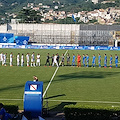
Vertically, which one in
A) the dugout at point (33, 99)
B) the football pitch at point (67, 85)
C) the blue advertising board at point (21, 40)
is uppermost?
the blue advertising board at point (21, 40)

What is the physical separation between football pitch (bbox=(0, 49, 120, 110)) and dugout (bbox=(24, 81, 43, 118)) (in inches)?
45.2

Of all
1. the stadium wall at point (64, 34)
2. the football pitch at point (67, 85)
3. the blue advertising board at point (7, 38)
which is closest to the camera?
the football pitch at point (67, 85)

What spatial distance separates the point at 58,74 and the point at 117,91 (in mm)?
7355

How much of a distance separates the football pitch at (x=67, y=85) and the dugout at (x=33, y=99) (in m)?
1.15

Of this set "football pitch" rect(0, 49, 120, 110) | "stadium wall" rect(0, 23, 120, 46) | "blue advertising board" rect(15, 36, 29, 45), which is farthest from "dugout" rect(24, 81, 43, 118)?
"stadium wall" rect(0, 23, 120, 46)

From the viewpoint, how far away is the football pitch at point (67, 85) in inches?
720

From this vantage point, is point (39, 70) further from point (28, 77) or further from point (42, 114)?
point (42, 114)

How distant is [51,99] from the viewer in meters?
18.5

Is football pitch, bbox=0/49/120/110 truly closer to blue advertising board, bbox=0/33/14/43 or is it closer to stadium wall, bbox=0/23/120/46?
blue advertising board, bbox=0/33/14/43

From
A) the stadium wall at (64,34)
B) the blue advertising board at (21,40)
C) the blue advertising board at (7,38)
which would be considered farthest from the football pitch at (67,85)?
the stadium wall at (64,34)

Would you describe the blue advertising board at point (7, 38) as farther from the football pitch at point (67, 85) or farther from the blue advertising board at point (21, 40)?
the football pitch at point (67, 85)

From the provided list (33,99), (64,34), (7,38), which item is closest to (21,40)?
(7,38)

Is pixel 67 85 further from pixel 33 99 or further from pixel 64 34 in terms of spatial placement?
pixel 64 34

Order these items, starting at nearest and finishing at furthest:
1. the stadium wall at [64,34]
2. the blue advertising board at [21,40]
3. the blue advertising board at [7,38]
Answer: the blue advertising board at [21,40]
the blue advertising board at [7,38]
the stadium wall at [64,34]
